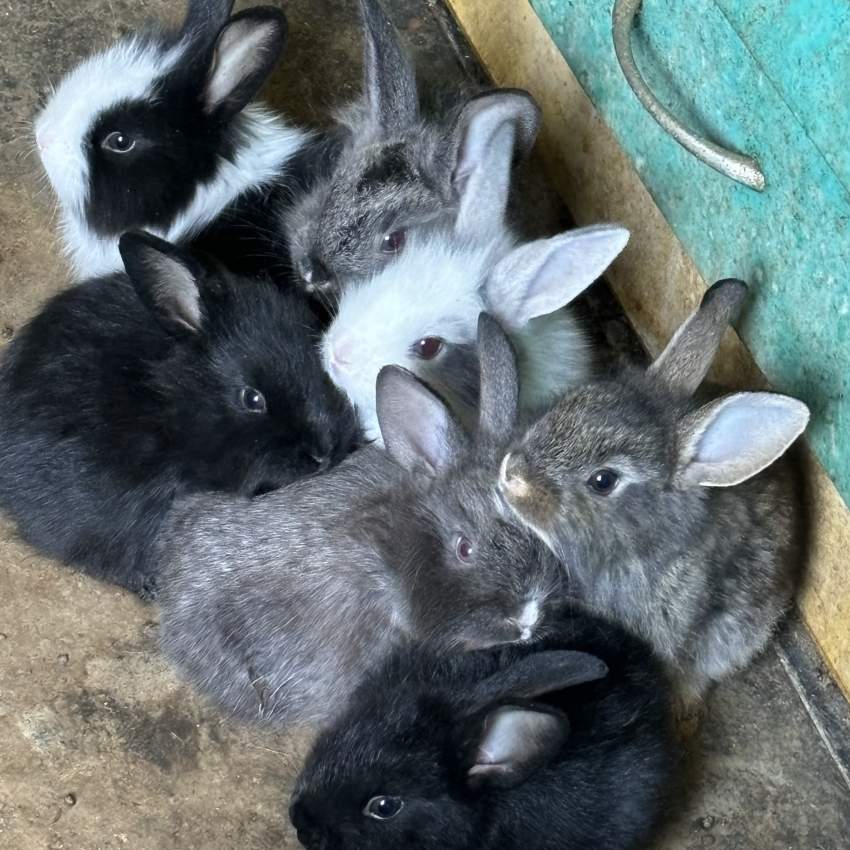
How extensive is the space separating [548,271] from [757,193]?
42 cm

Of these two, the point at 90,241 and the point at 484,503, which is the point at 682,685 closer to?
the point at 484,503

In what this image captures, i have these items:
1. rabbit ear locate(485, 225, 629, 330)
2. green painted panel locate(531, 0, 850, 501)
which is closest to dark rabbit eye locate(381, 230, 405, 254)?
rabbit ear locate(485, 225, 629, 330)

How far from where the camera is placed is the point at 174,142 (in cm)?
284

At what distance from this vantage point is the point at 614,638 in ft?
8.29

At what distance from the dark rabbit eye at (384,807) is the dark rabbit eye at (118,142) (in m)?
1.42

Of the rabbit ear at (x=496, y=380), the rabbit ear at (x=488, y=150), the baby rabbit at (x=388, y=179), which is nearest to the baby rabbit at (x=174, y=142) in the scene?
the baby rabbit at (x=388, y=179)

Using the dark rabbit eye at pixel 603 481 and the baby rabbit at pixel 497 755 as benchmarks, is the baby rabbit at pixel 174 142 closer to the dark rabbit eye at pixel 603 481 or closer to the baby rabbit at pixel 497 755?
the dark rabbit eye at pixel 603 481

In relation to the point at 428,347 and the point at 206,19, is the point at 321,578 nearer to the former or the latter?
the point at 428,347

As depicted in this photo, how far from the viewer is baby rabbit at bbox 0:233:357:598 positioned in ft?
8.45

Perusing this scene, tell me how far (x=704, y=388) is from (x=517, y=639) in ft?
2.22

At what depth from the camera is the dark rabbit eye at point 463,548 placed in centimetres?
246

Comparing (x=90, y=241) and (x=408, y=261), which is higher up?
(x=90, y=241)

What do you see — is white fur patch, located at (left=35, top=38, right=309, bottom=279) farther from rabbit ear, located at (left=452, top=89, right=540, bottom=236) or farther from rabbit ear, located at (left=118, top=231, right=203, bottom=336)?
rabbit ear, located at (left=452, top=89, right=540, bottom=236)

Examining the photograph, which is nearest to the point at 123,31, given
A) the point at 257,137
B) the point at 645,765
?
the point at 257,137
